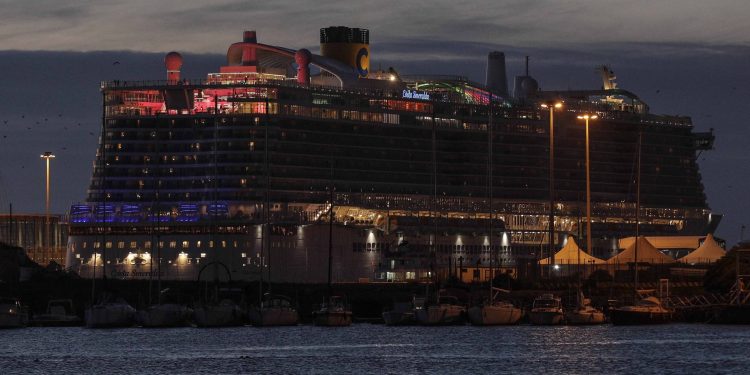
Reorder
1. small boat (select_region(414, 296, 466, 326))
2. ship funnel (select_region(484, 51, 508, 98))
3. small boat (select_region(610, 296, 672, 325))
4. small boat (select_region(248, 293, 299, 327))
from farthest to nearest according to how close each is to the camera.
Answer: ship funnel (select_region(484, 51, 508, 98)) < small boat (select_region(414, 296, 466, 326)) < small boat (select_region(248, 293, 299, 327)) < small boat (select_region(610, 296, 672, 325))

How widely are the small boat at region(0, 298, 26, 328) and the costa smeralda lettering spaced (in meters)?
44.6

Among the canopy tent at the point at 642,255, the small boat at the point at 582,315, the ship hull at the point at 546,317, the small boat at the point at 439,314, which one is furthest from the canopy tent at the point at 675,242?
the small boat at the point at 439,314

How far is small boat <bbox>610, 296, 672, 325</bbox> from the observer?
113m

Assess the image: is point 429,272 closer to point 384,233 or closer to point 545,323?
point 384,233

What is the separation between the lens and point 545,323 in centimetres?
11481

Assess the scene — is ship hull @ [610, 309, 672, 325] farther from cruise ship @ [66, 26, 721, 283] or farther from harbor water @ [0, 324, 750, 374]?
cruise ship @ [66, 26, 721, 283]

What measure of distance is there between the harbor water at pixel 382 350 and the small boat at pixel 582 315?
856 millimetres

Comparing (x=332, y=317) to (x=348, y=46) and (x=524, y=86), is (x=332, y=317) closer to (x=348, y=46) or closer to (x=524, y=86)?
(x=348, y=46)

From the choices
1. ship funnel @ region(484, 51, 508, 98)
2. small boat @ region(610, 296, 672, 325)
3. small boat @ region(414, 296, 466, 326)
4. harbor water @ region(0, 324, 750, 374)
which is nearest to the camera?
harbor water @ region(0, 324, 750, 374)

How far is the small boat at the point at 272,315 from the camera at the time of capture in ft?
374

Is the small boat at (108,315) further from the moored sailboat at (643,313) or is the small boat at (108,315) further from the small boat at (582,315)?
the moored sailboat at (643,313)

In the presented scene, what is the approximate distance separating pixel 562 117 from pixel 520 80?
816cm

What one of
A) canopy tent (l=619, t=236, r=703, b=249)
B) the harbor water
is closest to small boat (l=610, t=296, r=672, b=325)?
the harbor water

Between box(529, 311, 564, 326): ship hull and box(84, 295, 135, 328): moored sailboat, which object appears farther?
box(529, 311, 564, 326): ship hull
